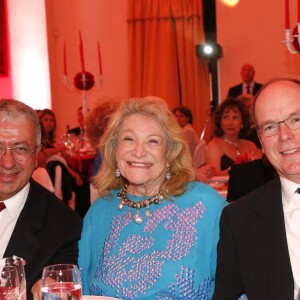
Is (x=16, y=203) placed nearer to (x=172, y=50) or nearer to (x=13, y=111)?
(x=13, y=111)

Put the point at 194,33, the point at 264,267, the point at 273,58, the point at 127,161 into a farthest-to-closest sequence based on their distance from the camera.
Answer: the point at 194,33 → the point at 273,58 → the point at 127,161 → the point at 264,267

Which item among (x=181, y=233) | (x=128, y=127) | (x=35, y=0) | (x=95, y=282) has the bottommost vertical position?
(x=95, y=282)

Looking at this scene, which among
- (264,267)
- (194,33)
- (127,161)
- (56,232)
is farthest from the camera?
(194,33)

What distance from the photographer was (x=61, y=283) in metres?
1.59

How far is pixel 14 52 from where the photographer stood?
10102mm

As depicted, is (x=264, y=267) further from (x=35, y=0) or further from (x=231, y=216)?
(x=35, y=0)

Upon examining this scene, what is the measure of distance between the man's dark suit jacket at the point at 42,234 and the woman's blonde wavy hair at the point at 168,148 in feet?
1.07

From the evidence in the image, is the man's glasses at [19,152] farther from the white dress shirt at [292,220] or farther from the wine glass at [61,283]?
the white dress shirt at [292,220]

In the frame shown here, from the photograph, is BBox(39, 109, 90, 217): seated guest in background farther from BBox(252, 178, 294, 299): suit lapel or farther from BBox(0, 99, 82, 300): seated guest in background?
BBox(252, 178, 294, 299): suit lapel

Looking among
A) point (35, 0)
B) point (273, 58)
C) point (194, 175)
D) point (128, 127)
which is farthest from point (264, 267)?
point (35, 0)

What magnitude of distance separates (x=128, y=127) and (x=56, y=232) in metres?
0.56

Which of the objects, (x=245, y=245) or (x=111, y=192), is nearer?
(x=245, y=245)

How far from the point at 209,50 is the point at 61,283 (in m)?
8.36

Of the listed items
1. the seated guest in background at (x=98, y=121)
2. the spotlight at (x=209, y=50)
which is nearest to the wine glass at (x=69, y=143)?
the seated guest in background at (x=98, y=121)
